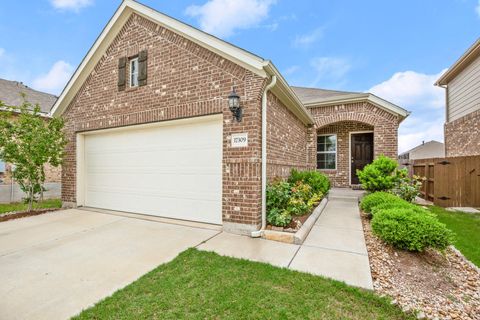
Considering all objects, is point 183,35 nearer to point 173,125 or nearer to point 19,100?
point 173,125

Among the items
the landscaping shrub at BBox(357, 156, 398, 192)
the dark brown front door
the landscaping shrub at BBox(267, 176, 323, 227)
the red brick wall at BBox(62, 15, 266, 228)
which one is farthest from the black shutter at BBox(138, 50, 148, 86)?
the dark brown front door

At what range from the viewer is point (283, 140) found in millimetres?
6359

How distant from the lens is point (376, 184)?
6.78 meters

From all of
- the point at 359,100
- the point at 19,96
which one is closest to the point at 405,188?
the point at 359,100

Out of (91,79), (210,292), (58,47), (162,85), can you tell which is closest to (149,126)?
(162,85)

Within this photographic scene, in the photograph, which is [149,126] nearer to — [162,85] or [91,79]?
[162,85]

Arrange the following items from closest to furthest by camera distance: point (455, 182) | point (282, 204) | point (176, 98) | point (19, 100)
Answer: point (282, 204) → point (176, 98) → point (455, 182) → point (19, 100)

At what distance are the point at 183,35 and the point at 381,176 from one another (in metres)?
6.68

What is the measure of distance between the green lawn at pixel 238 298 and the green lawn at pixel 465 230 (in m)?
2.54

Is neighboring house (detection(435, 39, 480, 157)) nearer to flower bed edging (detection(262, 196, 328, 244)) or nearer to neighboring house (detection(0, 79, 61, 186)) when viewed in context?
flower bed edging (detection(262, 196, 328, 244))

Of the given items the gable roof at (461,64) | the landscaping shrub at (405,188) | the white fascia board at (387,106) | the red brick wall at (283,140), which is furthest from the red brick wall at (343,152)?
the gable roof at (461,64)

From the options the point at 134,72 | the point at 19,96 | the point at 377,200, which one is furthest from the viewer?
the point at 19,96

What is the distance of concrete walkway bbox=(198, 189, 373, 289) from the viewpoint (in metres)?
3.05

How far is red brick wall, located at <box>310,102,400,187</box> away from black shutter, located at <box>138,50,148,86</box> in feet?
23.4
